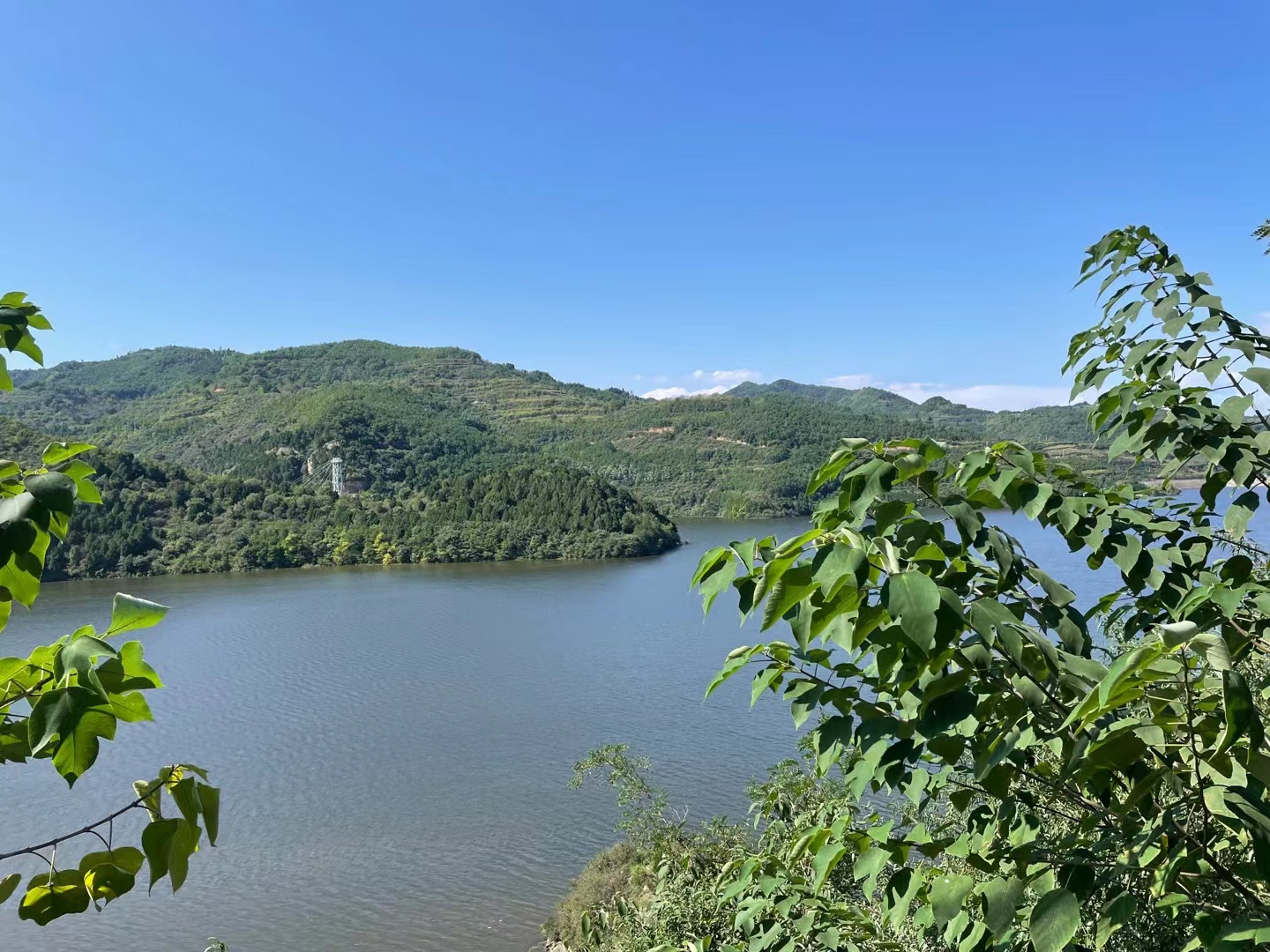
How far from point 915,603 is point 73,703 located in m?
0.66

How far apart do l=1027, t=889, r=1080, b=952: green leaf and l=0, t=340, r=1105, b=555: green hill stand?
3900 cm

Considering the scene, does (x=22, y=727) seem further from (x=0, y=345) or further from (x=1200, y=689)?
(x=1200, y=689)

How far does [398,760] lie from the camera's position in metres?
13.1

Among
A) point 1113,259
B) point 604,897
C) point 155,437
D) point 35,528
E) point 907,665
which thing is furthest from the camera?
point 155,437

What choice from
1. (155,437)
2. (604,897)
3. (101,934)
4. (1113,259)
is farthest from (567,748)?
(155,437)

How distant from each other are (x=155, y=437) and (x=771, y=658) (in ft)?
290

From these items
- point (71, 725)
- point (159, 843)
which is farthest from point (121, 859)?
point (71, 725)

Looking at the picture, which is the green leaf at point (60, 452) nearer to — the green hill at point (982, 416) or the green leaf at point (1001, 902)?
the green leaf at point (1001, 902)

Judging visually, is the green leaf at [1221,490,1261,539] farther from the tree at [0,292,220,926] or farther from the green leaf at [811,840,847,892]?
the tree at [0,292,220,926]

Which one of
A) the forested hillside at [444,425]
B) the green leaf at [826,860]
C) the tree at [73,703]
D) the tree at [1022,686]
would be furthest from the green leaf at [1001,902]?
the forested hillside at [444,425]

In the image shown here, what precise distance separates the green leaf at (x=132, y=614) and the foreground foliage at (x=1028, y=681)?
538mm

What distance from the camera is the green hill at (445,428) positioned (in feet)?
198

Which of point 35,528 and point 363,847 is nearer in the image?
point 35,528

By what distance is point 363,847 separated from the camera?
34.2ft
